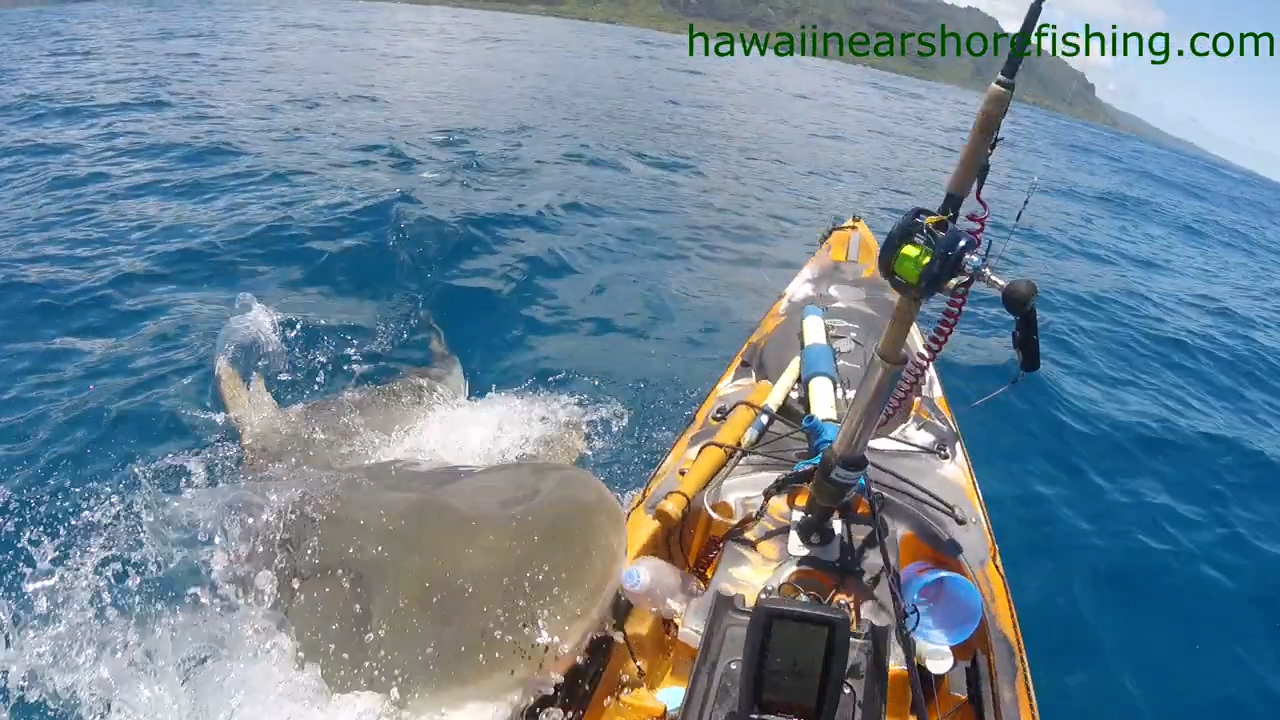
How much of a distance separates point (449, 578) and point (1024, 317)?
272 centimetres

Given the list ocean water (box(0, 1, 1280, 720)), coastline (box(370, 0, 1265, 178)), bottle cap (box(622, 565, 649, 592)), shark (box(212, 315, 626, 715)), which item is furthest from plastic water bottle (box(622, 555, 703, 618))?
coastline (box(370, 0, 1265, 178))

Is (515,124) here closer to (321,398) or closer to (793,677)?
(321,398)

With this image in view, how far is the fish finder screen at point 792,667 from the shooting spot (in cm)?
236

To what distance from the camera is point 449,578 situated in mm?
3420

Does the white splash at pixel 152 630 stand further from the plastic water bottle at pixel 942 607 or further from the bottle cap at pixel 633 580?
the plastic water bottle at pixel 942 607

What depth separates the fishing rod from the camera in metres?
2.68

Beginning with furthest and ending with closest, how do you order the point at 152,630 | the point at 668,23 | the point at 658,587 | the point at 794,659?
the point at 668,23 → the point at 152,630 → the point at 658,587 → the point at 794,659

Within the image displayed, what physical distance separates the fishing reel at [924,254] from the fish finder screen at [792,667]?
132 centimetres

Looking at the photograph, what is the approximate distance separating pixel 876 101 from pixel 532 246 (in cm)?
3679

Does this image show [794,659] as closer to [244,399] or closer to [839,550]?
[839,550]

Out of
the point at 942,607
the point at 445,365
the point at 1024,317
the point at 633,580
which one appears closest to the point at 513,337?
the point at 445,365

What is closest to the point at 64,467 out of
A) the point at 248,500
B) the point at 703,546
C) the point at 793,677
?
the point at 248,500

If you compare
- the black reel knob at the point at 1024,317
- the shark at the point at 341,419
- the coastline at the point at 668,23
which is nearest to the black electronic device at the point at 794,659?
the black reel knob at the point at 1024,317

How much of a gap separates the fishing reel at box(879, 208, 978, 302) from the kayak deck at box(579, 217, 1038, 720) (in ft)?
4.27
